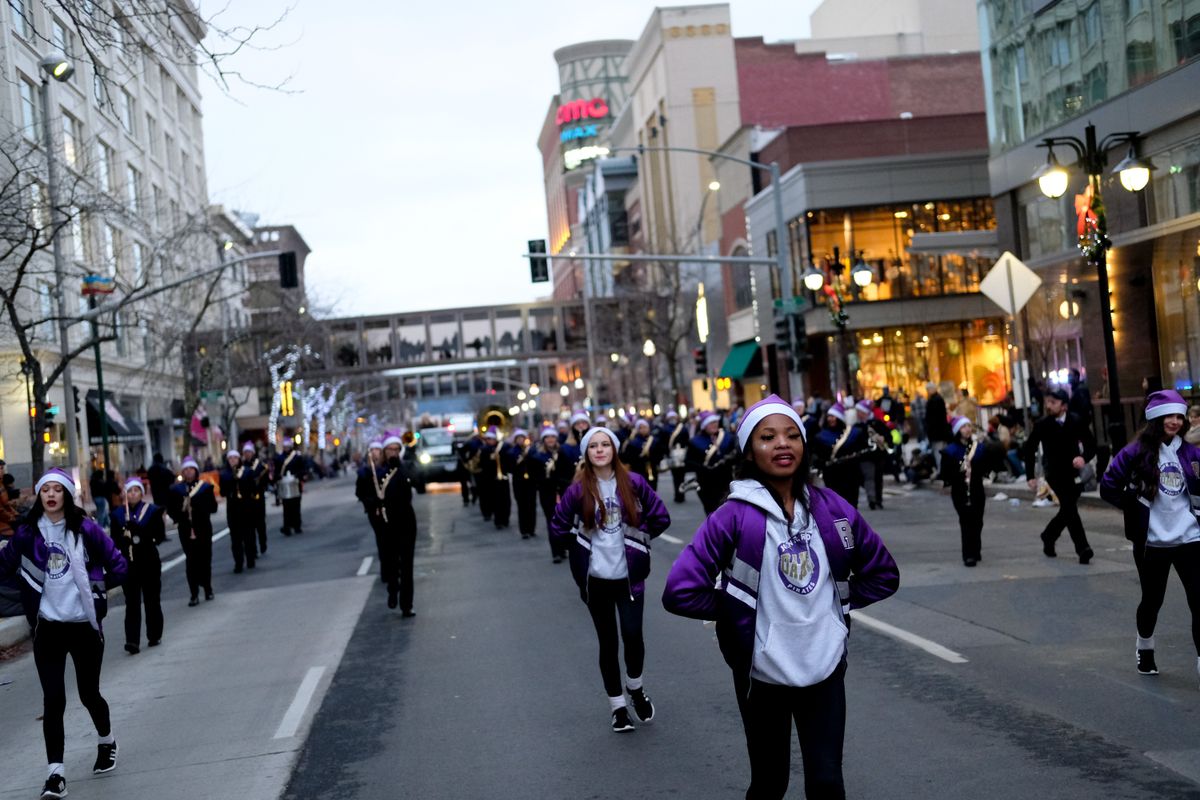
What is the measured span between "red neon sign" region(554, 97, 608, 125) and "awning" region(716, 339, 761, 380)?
75026 mm

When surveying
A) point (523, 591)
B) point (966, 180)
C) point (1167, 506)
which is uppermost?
point (966, 180)

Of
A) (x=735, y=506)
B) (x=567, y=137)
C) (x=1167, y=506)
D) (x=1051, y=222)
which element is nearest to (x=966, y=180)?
(x=1051, y=222)

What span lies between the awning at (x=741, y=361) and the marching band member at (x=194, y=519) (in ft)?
129

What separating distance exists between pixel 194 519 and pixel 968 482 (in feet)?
30.4

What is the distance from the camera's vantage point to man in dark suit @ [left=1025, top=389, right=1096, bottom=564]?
46.6ft

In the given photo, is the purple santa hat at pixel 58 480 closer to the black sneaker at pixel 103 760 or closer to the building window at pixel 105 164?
the black sneaker at pixel 103 760

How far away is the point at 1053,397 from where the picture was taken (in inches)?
561

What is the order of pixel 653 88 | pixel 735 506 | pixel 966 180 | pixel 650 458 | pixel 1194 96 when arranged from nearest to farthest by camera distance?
pixel 735 506
pixel 1194 96
pixel 650 458
pixel 966 180
pixel 653 88

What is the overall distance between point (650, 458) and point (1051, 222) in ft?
31.6

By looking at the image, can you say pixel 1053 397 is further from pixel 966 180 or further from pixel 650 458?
pixel 966 180

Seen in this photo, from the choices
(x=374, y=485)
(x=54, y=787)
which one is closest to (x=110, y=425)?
(x=374, y=485)

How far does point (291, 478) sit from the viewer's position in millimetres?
29938

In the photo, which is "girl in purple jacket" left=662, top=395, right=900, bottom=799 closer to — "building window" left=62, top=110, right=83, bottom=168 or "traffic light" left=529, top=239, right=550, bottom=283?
"traffic light" left=529, top=239, right=550, bottom=283

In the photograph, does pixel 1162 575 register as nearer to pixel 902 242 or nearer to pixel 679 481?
pixel 679 481
